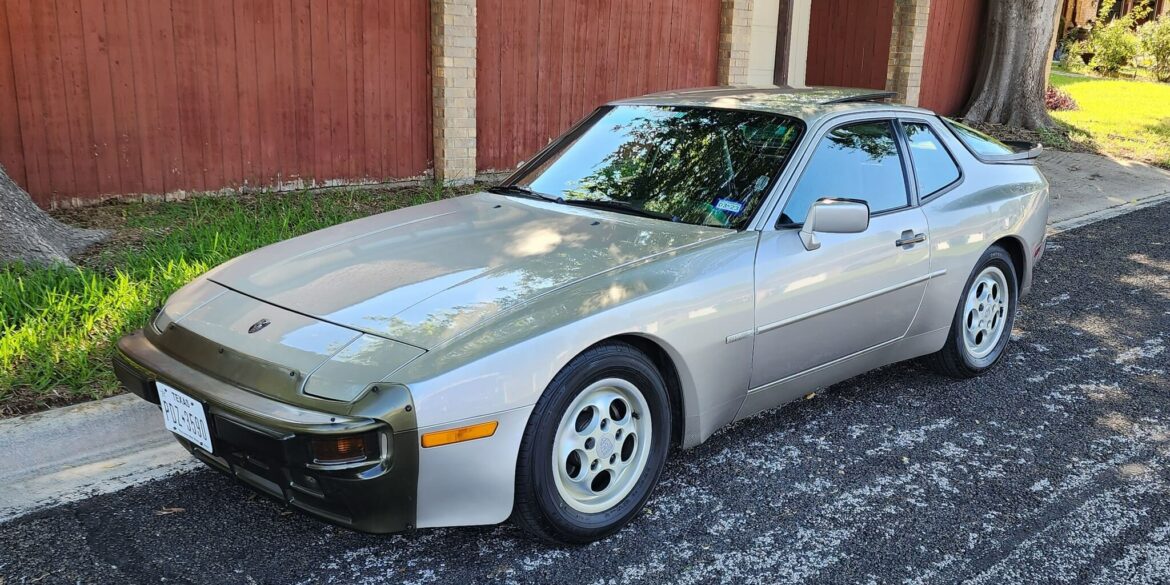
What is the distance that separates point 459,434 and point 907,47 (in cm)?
1374

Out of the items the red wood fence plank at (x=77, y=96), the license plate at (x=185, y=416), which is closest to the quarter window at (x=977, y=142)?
the license plate at (x=185, y=416)

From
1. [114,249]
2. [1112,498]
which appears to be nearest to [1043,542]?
[1112,498]

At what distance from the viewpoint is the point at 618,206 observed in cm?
399

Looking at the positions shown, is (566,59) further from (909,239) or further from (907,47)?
(907,47)

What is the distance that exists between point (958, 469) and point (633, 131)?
6.56ft

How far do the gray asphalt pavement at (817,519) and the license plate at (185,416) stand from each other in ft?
1.33

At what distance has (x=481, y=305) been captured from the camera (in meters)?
3.05

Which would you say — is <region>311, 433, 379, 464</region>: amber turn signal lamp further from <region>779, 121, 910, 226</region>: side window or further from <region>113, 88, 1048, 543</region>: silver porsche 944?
<region>779, 121, 910, 226</region>: side window

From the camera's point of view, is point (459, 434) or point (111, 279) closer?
point (459, 434)

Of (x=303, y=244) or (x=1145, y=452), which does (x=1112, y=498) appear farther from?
(x=303, y=244)

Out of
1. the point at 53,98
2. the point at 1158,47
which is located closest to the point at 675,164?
the point at 53,98

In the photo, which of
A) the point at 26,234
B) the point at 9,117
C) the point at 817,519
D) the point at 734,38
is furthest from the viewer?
the point at 734,38

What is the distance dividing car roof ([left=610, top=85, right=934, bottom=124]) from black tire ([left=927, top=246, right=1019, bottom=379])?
81 centimetres

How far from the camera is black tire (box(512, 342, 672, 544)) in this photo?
9.52ft
